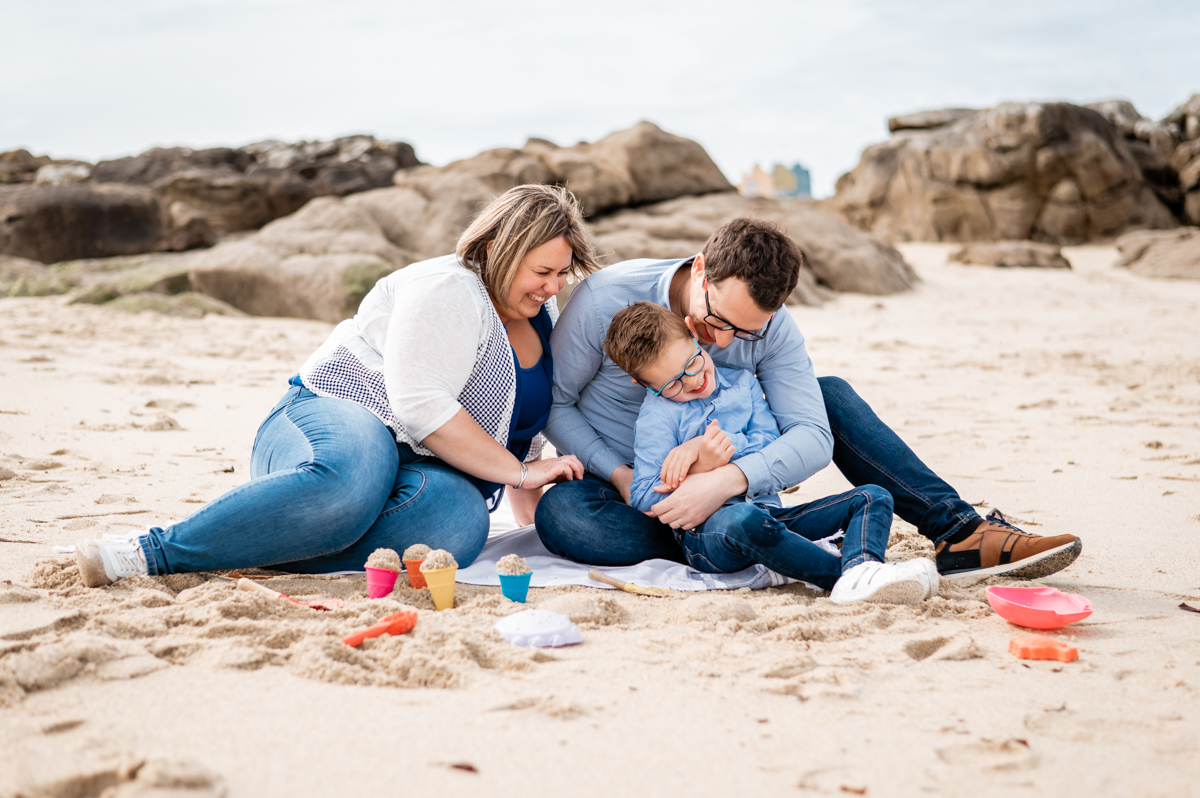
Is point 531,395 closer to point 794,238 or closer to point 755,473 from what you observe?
point 755,473

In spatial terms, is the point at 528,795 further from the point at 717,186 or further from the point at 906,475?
the point at 717,186

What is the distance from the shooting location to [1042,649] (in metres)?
2.08

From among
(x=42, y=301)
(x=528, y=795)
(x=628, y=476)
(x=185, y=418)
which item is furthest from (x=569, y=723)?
(x=42, y=301)

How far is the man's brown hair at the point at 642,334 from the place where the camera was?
277cm

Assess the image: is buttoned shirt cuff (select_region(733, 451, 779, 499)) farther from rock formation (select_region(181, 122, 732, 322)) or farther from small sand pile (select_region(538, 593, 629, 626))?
rock formation (select_region(181, 122, 732, 322))

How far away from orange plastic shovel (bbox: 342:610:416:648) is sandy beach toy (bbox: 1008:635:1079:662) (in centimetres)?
139

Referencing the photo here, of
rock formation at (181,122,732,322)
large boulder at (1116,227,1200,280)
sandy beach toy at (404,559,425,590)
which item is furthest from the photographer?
large boulder at (1116,227,1200,280)

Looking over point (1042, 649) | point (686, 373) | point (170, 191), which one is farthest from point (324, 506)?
point (170, 191)

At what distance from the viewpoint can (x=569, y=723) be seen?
1.70m

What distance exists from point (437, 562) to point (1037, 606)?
1.54 meters

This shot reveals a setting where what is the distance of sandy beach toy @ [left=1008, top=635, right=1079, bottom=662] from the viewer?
6.79 ft

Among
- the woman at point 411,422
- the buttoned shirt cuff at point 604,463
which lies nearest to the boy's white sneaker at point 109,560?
the woman at point 411,422

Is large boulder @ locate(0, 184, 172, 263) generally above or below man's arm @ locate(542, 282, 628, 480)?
above

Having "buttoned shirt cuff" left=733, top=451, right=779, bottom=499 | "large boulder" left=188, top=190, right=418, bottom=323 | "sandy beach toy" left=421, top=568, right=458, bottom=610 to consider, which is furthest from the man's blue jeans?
"large boulder" left=188, top=190, right=418, bottom=323
